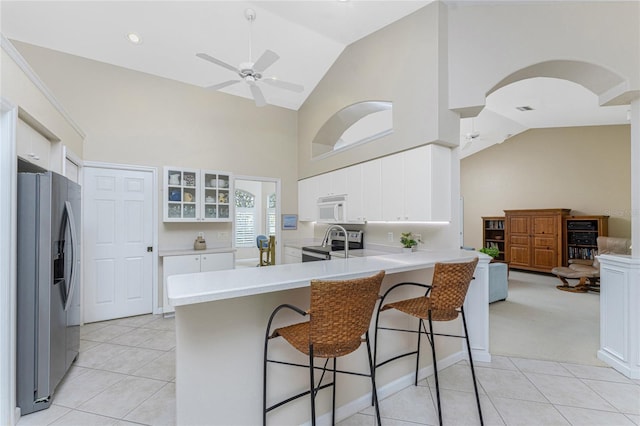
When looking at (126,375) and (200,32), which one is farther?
(200,32)

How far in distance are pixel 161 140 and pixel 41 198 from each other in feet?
8.29

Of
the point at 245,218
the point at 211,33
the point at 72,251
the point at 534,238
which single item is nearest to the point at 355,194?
the point at 211,33

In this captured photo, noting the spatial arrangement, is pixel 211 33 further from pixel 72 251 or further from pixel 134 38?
pixel 72 251

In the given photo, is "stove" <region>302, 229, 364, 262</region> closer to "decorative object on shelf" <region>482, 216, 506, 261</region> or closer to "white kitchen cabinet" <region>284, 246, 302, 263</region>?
"white kitchen cabinet" <region>284, 246, 302, 263</region>

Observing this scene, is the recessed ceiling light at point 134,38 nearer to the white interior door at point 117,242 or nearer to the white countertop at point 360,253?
the white interior door at point 117,242

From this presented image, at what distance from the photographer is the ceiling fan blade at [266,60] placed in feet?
8.84

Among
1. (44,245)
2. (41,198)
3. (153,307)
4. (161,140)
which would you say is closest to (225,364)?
(44,245)

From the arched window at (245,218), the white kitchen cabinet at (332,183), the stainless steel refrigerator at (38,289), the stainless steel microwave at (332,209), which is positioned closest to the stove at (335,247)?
the stainless steel microwave at (332,209)

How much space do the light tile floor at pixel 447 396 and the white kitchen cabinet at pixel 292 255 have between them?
2.53 meters

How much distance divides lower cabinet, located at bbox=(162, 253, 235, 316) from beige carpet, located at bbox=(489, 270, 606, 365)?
3678 millimetres

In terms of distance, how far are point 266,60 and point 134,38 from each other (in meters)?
2.19

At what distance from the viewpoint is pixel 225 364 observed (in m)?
1.55

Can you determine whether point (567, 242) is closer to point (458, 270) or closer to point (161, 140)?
point (458, 270)

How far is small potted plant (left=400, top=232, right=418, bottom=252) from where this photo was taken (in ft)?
11.7
